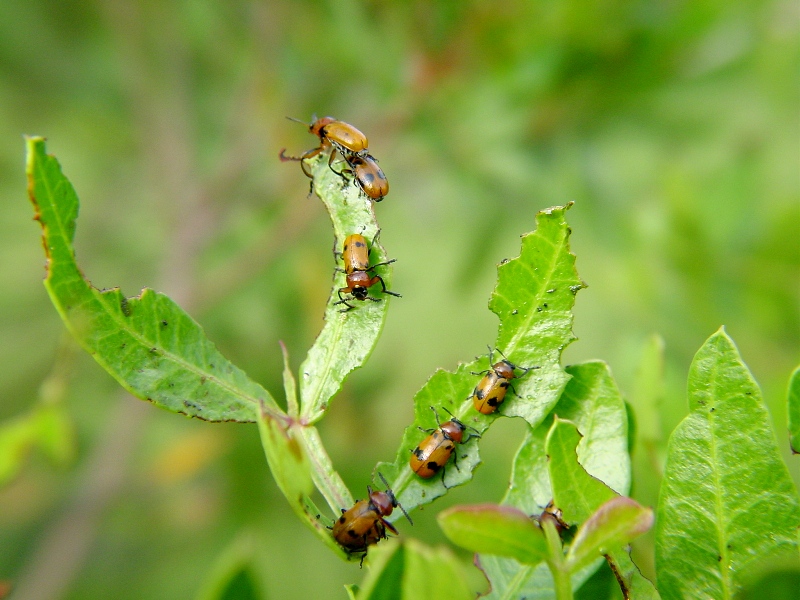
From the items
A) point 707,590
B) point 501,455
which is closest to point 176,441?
point 501,455

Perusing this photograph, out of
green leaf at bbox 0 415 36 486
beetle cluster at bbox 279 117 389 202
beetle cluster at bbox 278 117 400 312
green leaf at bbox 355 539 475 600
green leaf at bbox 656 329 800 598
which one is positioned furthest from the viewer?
green leaf at bbox 0 415 36 486

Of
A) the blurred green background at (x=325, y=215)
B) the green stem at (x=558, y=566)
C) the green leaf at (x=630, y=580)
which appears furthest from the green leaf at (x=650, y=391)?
the blurred green background at (x=325, y=215)

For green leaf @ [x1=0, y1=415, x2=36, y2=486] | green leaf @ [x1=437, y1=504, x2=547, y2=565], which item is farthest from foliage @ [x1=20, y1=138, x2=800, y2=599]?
green leaf @ [x1=0, y1=415, x2=36, y2=486]

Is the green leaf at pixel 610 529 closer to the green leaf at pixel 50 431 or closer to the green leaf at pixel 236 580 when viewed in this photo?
the green leaf at pixel 236 580

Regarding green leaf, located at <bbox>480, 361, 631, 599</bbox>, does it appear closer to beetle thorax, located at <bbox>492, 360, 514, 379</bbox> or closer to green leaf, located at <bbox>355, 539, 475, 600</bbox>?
beetle thorax, located at <bbox>492, 360, 514, 379</bbox>

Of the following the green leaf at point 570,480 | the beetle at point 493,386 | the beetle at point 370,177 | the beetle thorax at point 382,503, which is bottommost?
the beetle thorax at point 382,503

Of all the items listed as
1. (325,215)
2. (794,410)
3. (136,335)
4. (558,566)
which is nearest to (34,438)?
(136,335)
